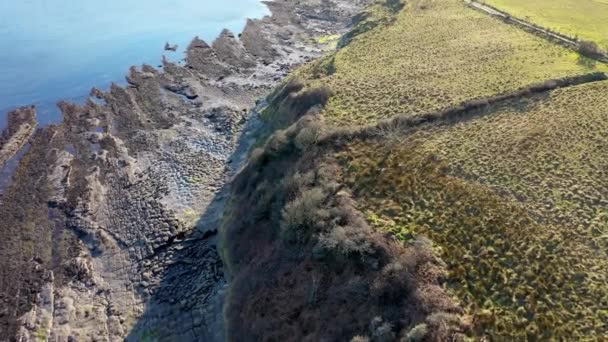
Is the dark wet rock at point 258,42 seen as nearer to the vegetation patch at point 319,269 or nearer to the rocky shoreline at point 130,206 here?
the rocky shoreline at point 130,206

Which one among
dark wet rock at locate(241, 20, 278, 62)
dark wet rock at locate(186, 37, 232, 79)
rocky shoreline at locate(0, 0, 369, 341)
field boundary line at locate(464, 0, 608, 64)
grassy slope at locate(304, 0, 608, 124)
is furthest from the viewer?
dark wet rock at locate(241, 20, 278, 62)

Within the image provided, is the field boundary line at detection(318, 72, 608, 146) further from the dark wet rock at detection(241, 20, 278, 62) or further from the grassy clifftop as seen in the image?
the dark wet rock at detection(241, 20, 278, 62)

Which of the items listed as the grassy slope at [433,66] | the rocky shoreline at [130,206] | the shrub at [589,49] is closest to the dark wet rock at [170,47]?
the rocky shoreline at [130,206]

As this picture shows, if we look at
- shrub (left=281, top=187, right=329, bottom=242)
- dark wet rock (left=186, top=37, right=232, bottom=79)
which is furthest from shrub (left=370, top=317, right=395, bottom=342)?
dark wet rock (left=186, top=37, right=232, bottom=79)

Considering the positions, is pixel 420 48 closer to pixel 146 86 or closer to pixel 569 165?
pixel 569 165

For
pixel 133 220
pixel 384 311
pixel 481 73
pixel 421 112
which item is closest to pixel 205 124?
pixel 133 220
